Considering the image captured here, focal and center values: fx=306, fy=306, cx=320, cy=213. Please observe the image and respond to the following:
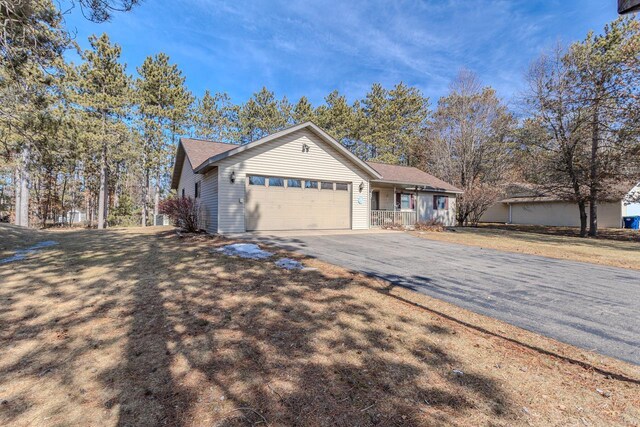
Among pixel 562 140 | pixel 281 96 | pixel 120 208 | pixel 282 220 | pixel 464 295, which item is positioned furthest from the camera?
pixel 281 96

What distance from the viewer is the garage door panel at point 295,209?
1309 centimetres

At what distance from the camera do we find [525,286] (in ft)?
18.7

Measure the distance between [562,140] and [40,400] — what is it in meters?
23.9

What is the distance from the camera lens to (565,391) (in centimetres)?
249

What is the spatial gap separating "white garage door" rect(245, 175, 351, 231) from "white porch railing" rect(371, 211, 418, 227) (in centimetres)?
271

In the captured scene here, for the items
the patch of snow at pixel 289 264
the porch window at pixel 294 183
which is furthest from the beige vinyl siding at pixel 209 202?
the patch of snow at pixel 289 264

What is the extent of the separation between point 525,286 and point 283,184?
10068mm

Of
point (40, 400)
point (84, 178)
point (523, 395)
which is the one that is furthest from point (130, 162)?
point (523, 395)

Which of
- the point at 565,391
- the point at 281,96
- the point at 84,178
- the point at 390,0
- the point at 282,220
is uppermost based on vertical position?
the point at 281,96

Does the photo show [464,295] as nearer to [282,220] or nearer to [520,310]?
[520,310]

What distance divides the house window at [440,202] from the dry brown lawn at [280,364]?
1858 centimetres

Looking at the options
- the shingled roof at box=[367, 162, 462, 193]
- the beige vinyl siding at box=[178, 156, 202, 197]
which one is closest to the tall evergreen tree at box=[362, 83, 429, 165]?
the shingled roof at box=[367, 162, 462, 193]

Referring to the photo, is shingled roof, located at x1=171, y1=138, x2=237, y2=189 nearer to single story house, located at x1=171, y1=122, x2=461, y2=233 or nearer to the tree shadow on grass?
single story house, located at x1=171, y1=122, x2=461, y2=233

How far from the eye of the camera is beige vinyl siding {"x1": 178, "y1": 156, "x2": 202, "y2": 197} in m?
16.0
